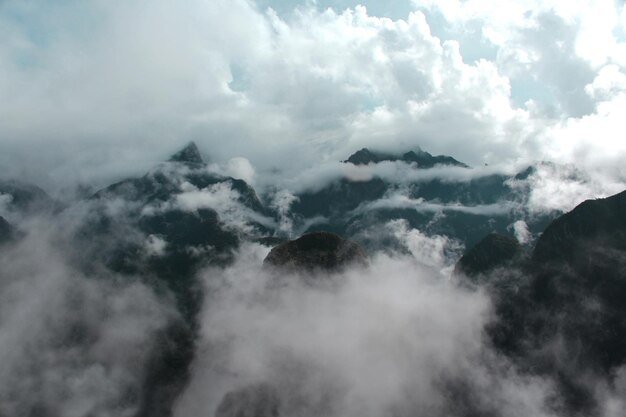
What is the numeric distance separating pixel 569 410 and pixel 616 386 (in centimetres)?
1664

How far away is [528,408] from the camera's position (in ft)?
636

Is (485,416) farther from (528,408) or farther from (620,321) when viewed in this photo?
(620,321)

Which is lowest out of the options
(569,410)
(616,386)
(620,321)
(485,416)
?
(485,416)

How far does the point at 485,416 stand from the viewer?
198375 millimetres

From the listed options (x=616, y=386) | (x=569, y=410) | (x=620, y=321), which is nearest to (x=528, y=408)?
(x=569, y=410)

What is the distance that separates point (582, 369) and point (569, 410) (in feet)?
54.2

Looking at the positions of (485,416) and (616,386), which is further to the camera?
(485,416)

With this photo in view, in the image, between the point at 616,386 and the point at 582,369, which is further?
the point at 582,369

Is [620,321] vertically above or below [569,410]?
above

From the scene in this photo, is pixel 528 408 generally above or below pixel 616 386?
below

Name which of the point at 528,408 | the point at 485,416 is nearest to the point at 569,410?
the point at 528,408

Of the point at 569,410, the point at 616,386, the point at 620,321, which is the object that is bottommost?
the point at 569,410

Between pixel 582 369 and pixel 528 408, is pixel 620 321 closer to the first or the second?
pixel 582 369

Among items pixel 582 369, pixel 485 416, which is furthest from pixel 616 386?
pixel 485 416
